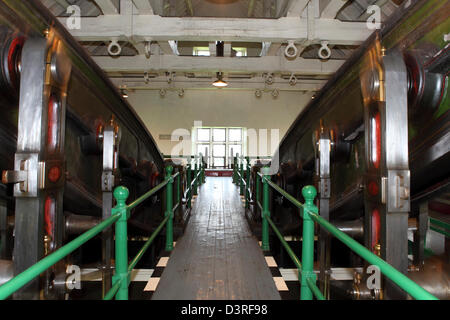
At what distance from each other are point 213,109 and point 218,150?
1694 mm

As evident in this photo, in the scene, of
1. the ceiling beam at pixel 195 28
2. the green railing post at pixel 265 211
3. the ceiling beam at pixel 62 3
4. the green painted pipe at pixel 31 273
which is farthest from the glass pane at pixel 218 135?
the green painted pipe at pixel 31 273

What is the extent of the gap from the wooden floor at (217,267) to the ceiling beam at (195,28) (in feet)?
8.71

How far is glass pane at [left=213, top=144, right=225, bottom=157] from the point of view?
11.9 meters

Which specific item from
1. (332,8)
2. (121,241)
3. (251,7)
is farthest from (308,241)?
(251,7)

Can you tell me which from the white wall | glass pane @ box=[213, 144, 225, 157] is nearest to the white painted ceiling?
the white wall

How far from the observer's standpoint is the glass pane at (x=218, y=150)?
1191 cm

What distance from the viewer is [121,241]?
1.51m

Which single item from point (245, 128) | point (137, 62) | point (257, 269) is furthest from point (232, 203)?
point (245, 128)

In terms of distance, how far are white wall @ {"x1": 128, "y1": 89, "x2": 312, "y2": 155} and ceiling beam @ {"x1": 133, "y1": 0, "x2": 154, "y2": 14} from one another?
720 centimetres

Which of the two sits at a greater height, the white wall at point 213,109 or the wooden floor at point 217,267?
the white wall at point 213,109

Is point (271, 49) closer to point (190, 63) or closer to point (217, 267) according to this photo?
point (190, 63)

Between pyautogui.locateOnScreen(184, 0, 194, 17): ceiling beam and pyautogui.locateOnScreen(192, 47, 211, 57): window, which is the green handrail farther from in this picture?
pyautogui.locateOnScreen(192, 47, 211, 57): window

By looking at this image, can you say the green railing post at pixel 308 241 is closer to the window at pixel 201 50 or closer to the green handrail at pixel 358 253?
the green handrail at pixel 358 253

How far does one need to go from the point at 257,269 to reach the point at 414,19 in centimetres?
200
